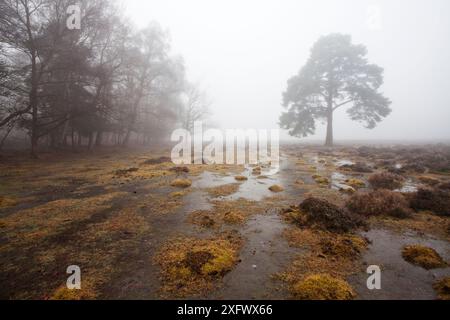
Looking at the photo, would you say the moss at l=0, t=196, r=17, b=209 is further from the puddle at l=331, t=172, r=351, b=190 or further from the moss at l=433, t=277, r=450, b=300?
the puddle at l=331, t=172, r=351, b=190

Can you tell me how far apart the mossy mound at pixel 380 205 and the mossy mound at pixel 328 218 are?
2.99 ft

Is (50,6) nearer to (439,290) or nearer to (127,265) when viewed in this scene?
(127,265)

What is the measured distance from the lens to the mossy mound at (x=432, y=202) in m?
6.43

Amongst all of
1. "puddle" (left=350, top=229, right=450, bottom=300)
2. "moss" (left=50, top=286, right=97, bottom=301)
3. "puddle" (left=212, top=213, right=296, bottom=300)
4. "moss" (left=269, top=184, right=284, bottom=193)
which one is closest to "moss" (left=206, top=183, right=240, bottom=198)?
"moss" (left=269, top=184, right=284, bottom=193)

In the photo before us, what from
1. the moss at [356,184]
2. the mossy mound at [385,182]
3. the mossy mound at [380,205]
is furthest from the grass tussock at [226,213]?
the mossy mound at [385,182]

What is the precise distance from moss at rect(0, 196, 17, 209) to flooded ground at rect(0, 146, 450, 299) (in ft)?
0.08

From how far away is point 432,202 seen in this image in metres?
6.72

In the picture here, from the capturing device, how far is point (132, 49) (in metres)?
23.6

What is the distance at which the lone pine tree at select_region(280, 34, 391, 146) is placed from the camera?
2850 cm

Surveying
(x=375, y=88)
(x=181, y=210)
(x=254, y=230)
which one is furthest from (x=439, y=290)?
(x=375, y=88)

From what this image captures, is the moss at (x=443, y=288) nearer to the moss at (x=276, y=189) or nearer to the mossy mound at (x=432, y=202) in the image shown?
the mossy mound at (x=432, y=202)

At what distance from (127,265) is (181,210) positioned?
9.93ft
